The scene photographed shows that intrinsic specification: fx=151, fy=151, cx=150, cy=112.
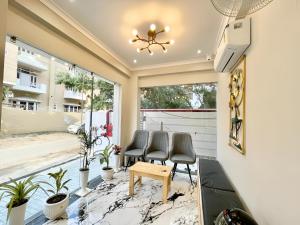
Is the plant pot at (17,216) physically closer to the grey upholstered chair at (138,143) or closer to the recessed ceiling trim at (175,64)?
the grey upholstered chair at (138,143)

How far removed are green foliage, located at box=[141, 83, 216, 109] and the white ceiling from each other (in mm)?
1101

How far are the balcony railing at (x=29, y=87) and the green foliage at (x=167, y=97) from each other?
2745mm

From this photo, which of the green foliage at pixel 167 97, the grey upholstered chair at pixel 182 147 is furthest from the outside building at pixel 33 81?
the grey upholstered chair at pixel 182 147

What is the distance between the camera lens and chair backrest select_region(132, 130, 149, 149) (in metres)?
4.00

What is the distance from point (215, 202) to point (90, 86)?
2.97 meters

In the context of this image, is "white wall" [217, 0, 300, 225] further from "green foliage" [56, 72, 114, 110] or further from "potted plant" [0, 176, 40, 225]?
"green foliage" [56, 72, 114, 110]

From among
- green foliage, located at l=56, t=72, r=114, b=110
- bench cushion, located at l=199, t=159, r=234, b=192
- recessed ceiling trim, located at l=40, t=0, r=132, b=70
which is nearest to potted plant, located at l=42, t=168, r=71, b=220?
green foliage, located at l=56, t=72, r=114, b=110

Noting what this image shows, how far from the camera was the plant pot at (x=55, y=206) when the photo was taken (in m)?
1.96

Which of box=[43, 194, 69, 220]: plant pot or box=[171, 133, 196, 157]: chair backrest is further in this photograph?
box=[171, 133, 196, 157]: chair backrest

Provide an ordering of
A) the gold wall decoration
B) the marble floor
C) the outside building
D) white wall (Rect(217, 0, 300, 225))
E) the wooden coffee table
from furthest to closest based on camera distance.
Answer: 1. the wooden coffee table
2. the marble floor
3. the outside building
4. the gold wall decoration
5. white wall (Rect(217, 0, 300, 225))

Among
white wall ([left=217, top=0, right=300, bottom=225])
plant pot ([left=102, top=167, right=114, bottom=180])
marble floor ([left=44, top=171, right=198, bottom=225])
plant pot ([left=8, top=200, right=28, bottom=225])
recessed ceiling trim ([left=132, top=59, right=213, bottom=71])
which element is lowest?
marble floor ([left=44, top=171, right=198, bottom=225])

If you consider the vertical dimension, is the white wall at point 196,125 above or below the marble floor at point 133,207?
A: above

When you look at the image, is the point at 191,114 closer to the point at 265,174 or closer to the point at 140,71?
the point at 140,71

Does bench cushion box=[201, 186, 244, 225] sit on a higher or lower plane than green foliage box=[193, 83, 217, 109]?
lower
